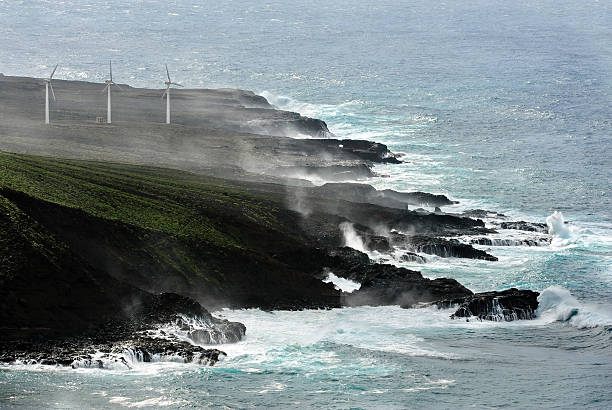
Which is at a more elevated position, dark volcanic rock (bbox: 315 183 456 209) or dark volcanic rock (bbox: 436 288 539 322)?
dark volcanic rock (bbox: 315 183 456 209)

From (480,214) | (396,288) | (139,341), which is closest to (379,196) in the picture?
(480,214)

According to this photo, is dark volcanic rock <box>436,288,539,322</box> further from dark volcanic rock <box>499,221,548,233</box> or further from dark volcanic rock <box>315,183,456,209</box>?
dark volcanic rock <box>315,183,456,209</box>

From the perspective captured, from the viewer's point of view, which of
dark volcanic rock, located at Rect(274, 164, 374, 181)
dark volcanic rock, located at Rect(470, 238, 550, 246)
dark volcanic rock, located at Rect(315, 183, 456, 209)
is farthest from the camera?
dark volcanic rock, located at Rect(274, 164, 374, 181)

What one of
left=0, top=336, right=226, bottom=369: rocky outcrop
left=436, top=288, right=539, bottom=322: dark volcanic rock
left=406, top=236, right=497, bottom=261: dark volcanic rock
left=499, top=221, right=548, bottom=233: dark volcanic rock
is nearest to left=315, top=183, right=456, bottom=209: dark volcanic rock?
left=499, top=221, right=548, bottom=233: dark volcanic rock

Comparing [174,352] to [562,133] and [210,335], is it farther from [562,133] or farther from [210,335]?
[562,133]

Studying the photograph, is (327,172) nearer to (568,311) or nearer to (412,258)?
(412,258)

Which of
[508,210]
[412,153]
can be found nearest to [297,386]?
[508,210]
